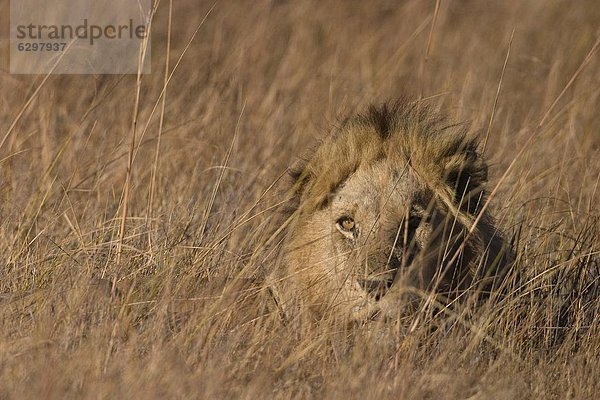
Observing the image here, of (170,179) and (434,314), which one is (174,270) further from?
(170,179)

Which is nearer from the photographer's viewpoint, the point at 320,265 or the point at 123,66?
the point at 320,265

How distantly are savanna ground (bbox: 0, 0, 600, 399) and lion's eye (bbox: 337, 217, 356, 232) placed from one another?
35 centimetres

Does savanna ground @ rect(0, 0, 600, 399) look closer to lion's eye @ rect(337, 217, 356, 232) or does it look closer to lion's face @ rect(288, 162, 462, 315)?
lion's face @ rect(288, 162, 462, 315)

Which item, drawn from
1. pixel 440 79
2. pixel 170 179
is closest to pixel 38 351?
pixel 170 179

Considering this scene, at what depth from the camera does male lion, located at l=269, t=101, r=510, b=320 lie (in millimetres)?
4457

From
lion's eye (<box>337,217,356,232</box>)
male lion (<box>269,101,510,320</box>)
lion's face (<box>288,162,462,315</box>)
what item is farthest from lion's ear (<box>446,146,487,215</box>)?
lion's eye (<box>337,217,356,232</box>)

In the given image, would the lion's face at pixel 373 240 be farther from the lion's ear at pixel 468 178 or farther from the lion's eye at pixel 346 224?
the lion's ear at pixel 468 178

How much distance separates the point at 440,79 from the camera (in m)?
9.38

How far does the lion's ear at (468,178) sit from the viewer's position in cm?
478

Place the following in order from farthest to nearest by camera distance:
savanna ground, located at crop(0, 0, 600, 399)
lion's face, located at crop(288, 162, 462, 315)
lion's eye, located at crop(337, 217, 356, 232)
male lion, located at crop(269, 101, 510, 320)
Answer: lion's eye, located at crop(337, 217, 356, 232) < male lion, located at crop(269, 101, 510, 320) < lion's face, located at crop(288, 162, 462, 315) < savanna ground, located at crop(0, 0, 600, 399)

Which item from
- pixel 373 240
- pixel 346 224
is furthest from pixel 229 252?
pixel 373 240

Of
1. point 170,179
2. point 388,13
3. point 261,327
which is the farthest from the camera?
point 388,13

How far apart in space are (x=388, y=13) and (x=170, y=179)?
212 inches

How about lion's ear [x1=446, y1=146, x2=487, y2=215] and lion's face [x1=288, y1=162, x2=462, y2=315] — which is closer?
lion's face [x1=288, y1=162, x2=462, y2=315]
